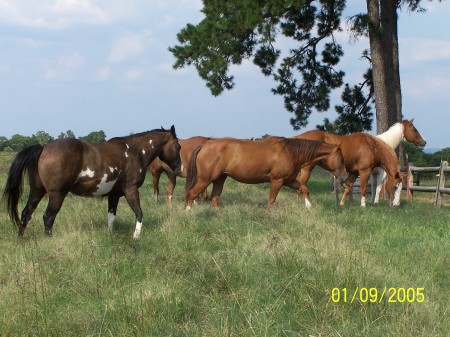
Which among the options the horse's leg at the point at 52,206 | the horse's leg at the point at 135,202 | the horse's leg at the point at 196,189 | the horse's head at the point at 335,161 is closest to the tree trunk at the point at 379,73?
the horse's head at the point at 335,161

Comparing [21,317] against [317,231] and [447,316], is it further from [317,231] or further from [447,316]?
[317,231]

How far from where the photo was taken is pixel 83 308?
15.5 ft

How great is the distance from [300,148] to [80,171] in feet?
15.6

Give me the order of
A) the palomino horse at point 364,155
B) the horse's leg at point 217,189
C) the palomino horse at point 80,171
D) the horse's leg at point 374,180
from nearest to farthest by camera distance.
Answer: the palomino horse at point 80,171 → the horse's leg at point 217,189 → the palomino horse at point 364,155 → the horse's leg at point 374,180

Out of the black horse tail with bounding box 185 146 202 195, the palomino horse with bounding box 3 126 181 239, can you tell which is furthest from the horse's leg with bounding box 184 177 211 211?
the palomino horse with bounding box 3 126 181 239

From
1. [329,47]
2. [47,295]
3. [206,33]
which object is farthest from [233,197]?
[47,295]

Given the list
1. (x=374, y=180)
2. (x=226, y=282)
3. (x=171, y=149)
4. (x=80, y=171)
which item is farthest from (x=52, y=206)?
(x=374, y=180)

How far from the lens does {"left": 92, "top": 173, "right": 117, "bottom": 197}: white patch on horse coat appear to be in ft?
26.4

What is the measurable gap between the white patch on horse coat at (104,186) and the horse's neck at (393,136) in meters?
8.74

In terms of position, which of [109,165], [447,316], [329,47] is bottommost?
[447,316]

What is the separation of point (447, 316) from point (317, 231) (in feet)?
9.93

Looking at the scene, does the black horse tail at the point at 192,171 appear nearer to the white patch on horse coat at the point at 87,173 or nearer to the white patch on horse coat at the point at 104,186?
the white patch on horse coat at the point at 104,186

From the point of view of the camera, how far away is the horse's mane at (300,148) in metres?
11.0

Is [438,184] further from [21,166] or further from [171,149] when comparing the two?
[21,166]
